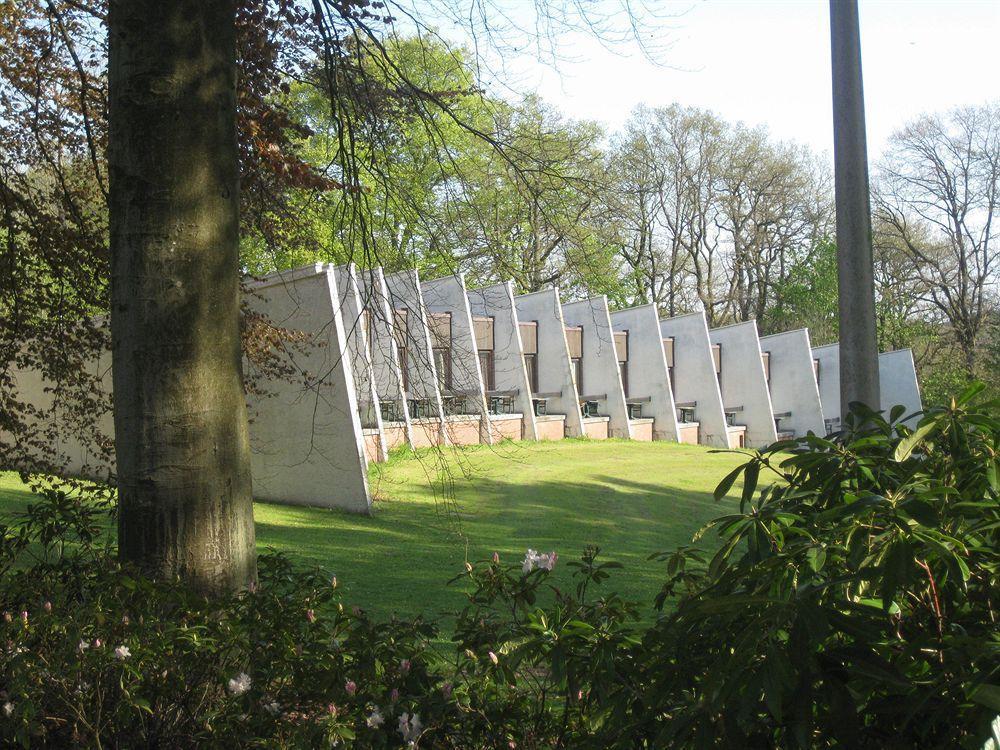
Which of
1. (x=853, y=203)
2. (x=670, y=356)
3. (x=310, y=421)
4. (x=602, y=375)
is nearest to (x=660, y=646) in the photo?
(x=853, y=203)

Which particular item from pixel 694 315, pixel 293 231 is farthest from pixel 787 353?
pixel 293 231

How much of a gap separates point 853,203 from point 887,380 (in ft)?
103

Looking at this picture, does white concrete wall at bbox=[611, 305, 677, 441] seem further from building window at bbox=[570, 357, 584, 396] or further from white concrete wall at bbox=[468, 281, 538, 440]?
white concrete wall at bbox=[468, 281, 538, 440]

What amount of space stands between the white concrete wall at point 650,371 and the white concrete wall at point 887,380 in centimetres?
878

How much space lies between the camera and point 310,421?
1325cm

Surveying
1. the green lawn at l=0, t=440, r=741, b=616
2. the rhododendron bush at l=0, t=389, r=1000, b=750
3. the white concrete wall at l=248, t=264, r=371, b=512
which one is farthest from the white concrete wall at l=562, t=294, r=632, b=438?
the rhododendron bush at l=0, t=389, r=1000, b=750

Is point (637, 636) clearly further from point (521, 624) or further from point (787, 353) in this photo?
point (787, 353)

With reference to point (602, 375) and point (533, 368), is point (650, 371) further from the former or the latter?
point (533, 368)

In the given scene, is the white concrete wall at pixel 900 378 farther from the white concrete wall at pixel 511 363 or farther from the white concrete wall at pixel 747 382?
the white concrete wall at pixel 511 363

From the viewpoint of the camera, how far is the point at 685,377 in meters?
29.3

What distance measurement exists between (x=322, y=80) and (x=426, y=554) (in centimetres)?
577

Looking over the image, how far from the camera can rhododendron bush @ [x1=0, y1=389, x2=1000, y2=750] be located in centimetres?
172

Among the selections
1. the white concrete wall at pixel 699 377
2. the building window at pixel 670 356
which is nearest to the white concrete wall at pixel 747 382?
the white concrete wall at pixel 699 377

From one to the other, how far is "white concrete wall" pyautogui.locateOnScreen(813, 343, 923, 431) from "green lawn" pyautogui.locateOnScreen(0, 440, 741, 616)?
58.7 feet
